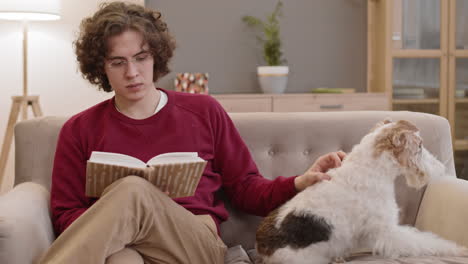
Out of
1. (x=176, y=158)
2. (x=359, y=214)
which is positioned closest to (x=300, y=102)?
(x=359, y=214)

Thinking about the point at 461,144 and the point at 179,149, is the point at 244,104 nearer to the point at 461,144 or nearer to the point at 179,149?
the point at 461,144

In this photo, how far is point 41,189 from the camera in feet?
6.28

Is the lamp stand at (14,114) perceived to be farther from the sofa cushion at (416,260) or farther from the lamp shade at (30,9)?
the sofa cushion at (416,260)

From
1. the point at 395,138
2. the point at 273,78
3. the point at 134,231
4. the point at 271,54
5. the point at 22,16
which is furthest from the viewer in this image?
the point at 271,54

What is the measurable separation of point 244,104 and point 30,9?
1.56 meters

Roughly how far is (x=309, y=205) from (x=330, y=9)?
3.28 meters

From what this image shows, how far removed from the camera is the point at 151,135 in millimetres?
1838

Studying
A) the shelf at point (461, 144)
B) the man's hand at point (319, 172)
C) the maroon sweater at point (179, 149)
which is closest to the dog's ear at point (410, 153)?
the man's hand at point (319, 172)

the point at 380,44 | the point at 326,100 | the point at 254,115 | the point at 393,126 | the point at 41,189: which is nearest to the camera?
the point at 393,126

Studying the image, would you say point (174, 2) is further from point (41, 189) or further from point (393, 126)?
point (393, 126)

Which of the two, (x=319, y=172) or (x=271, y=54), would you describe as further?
(x=271, y=54)

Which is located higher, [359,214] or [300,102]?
[300,102]

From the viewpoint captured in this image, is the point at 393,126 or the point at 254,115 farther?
the point at 254,115

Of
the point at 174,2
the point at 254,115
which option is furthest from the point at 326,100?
the point at 254,115
